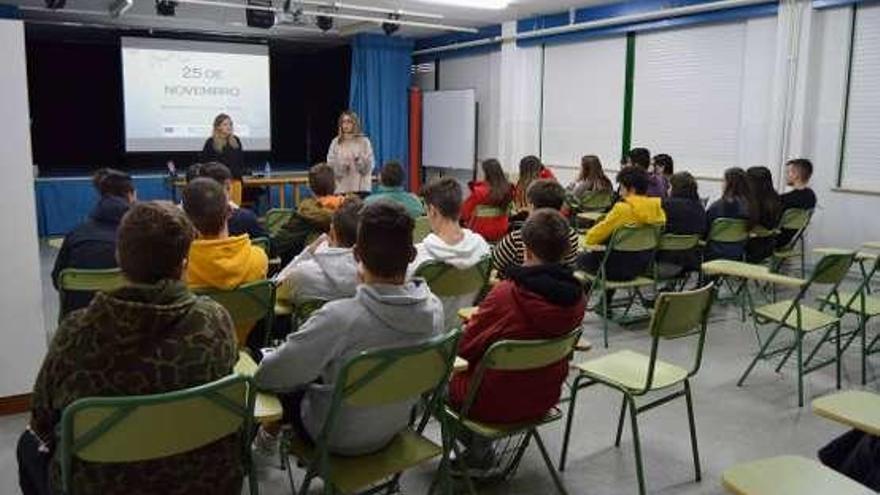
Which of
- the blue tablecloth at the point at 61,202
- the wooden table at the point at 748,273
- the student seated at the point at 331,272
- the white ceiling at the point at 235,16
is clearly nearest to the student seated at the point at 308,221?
the student seated at the point at 331,272

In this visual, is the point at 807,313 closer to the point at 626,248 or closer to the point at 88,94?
the point at 626,248

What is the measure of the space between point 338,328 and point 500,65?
8.05 meters

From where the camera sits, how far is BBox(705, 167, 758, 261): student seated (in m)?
5.06

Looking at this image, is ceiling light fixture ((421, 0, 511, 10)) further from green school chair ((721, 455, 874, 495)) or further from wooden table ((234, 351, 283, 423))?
green school chair ((721, 455, 874, 495))

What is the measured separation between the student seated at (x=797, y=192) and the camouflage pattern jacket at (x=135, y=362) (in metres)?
4.95

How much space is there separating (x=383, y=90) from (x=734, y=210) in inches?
256

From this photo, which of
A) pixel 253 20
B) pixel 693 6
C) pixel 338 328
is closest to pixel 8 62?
pixel 338 328

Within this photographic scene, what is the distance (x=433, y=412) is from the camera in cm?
218

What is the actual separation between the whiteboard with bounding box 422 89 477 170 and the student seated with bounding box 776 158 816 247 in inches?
190

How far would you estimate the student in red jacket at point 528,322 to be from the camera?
221 centimetres

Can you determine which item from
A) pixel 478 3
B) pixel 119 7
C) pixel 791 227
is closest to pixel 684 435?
pixel 791 227

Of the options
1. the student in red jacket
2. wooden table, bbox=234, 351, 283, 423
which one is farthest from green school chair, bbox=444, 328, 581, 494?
wooden table, bbox=234, 351, 283, 423

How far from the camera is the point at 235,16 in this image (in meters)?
8.91

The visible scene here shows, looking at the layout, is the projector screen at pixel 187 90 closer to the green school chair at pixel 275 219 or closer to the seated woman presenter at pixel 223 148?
the seated woman presenter at pixel 223 148
